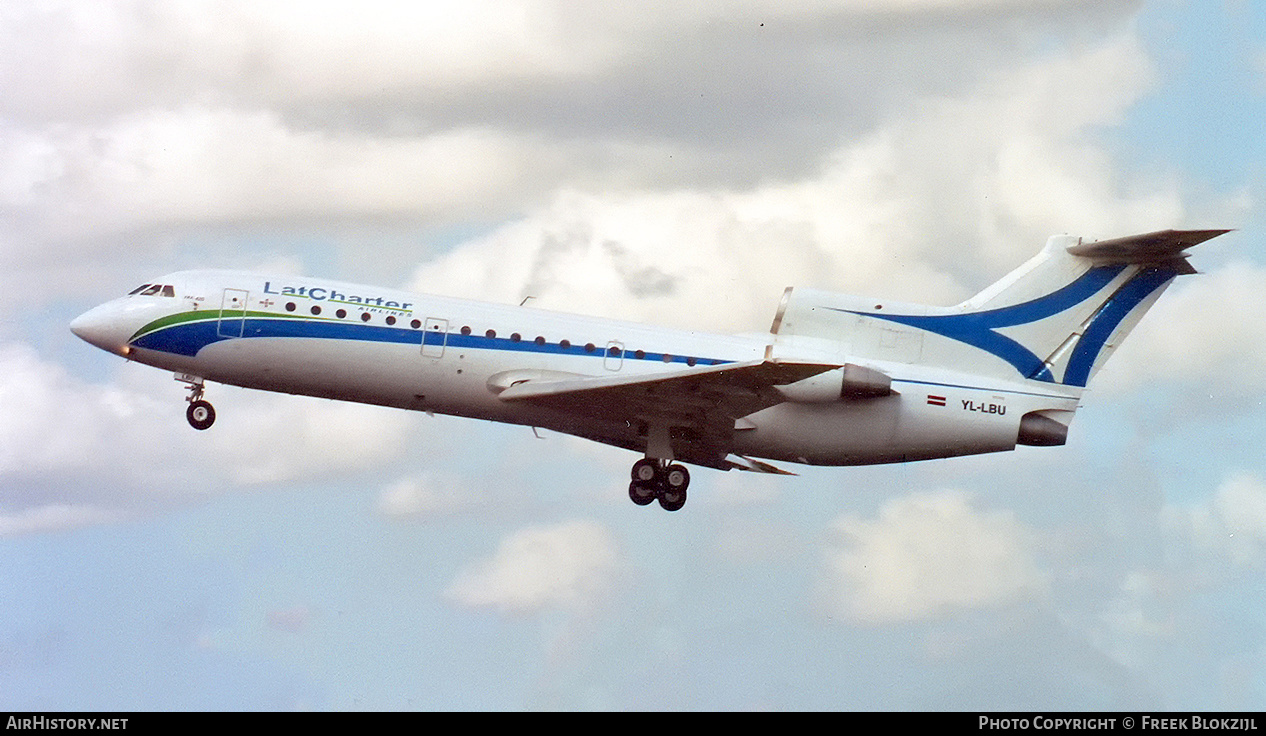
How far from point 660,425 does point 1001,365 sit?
335 inches

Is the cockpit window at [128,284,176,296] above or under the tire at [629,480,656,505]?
above

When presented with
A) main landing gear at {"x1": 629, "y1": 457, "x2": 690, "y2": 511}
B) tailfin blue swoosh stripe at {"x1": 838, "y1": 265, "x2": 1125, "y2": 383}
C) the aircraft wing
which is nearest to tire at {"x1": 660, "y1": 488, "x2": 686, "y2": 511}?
main landing gear at {"x1": 629, "y1": 457, "x2": 690, "y2": 511}

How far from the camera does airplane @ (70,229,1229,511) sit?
39.2 meters

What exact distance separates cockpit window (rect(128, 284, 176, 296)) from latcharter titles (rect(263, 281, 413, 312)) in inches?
90.5

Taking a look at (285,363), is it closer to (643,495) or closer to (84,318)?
(84,318)

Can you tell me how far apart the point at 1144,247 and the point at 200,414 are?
22.9m

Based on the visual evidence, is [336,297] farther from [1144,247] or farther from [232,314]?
[1144,247]

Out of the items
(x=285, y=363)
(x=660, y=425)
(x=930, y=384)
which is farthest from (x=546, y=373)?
(x=930, y=384)

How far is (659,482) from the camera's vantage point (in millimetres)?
41562

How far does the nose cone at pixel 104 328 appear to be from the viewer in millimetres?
40062

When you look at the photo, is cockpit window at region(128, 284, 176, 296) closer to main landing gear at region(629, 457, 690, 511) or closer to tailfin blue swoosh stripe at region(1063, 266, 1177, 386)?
main landing gear at region(629, 457, 690, 511)

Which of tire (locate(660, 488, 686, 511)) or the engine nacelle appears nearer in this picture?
the engine nacelle

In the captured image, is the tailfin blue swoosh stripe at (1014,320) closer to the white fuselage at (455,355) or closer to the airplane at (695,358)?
the airplane at (695,358)
